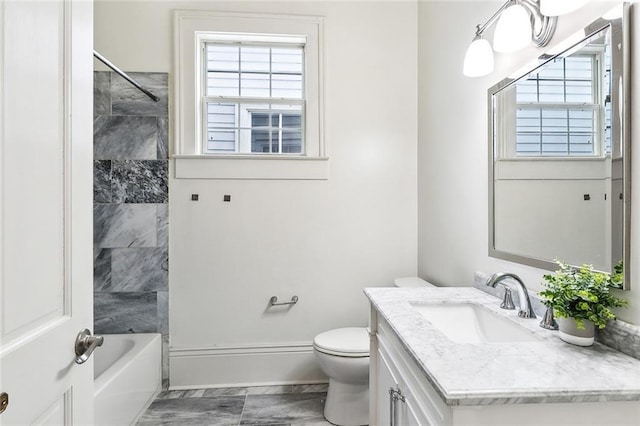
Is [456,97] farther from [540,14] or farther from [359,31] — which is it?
[359,31]

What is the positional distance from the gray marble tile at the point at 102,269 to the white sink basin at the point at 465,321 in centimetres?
199

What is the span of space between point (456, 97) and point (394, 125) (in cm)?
62

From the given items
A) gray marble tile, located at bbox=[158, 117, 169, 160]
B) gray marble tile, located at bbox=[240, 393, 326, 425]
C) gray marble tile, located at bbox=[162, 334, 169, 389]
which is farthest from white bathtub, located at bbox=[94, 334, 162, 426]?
gray marble tile, located at bbox=[158, 117, 169, 160]

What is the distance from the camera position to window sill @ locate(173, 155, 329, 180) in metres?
2.31

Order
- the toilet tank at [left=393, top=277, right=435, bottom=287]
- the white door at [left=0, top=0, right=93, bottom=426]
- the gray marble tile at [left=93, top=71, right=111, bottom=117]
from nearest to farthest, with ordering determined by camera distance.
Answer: the white door at [left=0, top=0, right=93, bottom=426] < the toilet tank at [left=393, top=277, right=435, bottom=287] < the gray marble tile at [left=93, top=71, right=111, bottom=117]

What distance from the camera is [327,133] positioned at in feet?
7.88

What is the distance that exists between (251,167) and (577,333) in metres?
1.94

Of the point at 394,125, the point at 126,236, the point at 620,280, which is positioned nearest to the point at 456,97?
the point at 394,125

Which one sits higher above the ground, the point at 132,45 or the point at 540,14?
the point at 132,45

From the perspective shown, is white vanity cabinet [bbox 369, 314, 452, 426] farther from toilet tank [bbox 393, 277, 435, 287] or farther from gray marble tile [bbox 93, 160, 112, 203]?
Answer: gray marble tile [bbox 93, 160, 112, 203]

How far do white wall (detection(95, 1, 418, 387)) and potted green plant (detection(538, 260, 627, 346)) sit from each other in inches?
60.4

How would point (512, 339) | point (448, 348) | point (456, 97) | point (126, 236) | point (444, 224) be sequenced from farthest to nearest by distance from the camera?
point (126, 236) → point (444, 224) → point (456, 97) → point (512, 339) → point (448, 348)

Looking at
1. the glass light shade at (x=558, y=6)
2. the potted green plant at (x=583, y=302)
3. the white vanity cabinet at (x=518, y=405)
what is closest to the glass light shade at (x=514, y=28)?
the glass light shade at (x=558, y=6)

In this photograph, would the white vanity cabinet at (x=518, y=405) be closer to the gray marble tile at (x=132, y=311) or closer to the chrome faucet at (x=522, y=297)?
the chrome faucet at (x=522, y=297)
